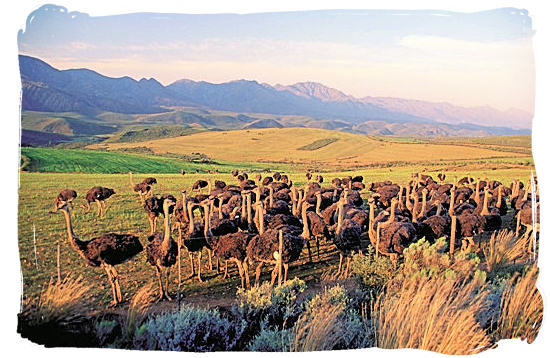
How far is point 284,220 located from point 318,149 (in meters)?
1.70

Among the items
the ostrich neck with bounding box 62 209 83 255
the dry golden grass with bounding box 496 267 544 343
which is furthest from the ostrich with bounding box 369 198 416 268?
the ostrich neck with bounding box 62 209 83 255

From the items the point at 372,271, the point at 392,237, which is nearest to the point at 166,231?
the point at 372,271

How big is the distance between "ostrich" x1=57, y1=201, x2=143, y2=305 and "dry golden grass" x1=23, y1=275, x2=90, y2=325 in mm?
428

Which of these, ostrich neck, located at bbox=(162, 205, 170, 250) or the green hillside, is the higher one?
the green hillside

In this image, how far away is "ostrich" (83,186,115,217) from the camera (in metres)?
8.29

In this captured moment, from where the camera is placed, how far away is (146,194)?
909 cm

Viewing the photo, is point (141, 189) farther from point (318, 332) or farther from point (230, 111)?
point (318, 332)

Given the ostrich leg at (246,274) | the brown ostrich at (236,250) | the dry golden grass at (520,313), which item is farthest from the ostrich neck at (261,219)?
the dry golden grass at (520,313)

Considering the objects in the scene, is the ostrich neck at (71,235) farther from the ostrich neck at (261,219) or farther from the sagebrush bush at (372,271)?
the sagebrush bush at (372,271)

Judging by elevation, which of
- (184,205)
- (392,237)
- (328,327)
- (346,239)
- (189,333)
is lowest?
(189,333)

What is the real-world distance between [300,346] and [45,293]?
3931 millimetres

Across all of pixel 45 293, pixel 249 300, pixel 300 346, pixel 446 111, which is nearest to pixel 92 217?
pixel 45 293

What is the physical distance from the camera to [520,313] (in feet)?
25.3

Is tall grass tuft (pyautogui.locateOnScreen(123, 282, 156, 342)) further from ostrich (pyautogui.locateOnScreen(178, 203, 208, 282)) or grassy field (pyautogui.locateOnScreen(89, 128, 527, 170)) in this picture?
grassy field (pyautogui.locateOnScreen(89, 128, 527, 170))
